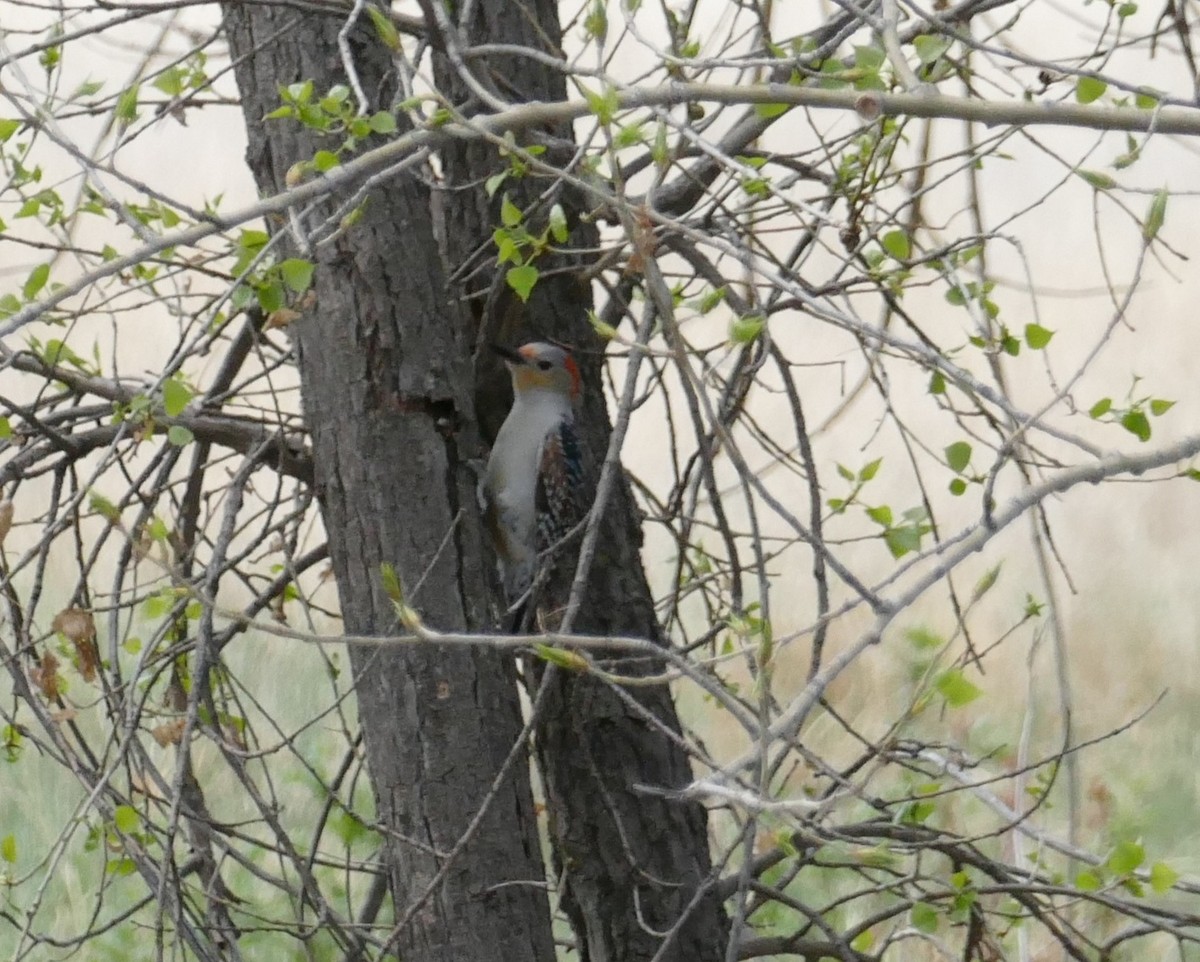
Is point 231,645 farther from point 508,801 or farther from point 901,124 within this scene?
point 901,124

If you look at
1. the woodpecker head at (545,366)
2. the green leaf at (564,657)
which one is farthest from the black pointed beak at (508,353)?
the green leaf at (564,657)

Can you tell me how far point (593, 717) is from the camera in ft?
7.86

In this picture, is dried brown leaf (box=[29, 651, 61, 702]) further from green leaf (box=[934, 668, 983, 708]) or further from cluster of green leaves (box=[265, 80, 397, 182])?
green leaf (box=[934, 668, 983, 708])

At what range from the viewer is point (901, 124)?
180 centimetres

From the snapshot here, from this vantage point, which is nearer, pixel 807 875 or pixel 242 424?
pixel 242 424

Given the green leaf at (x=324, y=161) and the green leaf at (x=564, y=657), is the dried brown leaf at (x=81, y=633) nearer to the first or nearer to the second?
the green leaf at (x=324, y=161)

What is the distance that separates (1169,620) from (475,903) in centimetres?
218

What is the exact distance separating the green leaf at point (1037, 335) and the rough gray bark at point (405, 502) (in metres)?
0.87

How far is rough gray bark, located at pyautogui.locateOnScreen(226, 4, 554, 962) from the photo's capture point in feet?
6.92

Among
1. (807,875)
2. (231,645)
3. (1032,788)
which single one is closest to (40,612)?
(231,645)

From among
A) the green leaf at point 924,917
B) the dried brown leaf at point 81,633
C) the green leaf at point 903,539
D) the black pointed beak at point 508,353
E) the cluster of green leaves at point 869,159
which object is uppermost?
the black pointed beak at point 508,353

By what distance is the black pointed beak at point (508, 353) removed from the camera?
2.39 metres

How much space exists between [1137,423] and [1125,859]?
18.2 inches

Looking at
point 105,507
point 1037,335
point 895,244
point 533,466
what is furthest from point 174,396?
point 533,466
